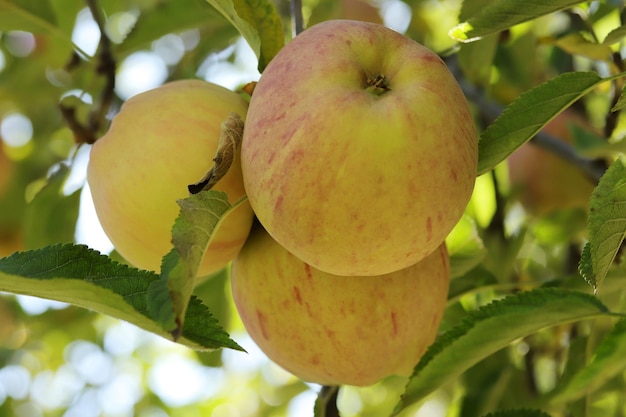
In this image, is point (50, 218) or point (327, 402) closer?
point (327, 402)

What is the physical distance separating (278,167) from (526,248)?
1.52 meters

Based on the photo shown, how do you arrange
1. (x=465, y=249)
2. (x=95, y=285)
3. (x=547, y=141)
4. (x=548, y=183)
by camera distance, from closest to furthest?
(x=95, y=285) < (x=465, y=249) < (x=547, y=141) < (x=548, y=183)

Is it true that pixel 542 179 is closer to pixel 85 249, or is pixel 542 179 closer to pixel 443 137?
pixel 443 137

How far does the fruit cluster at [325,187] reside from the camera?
35.5 inches

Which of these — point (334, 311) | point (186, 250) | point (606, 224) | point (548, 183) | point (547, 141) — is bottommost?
point (548, 183)

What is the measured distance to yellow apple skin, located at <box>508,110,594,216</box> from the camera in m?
2.16

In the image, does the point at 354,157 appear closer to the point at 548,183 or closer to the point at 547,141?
the point at 547,141

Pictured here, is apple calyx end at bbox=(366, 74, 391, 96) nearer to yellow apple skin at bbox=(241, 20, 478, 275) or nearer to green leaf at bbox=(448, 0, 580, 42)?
yellow apple skin at bbox=(241, 20, 478, 275)

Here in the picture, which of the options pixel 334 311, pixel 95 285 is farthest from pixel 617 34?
pixel 95 285

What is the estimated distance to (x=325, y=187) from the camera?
0.90m

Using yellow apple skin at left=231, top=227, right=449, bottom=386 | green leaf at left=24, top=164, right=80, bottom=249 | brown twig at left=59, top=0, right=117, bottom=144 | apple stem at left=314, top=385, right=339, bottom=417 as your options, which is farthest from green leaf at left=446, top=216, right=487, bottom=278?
green leaf at left=24, top=164, right=80, bottom=249

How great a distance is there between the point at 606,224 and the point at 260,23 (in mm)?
589

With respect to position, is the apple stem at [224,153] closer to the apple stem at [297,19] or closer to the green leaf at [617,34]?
the apple stem at [297,19]

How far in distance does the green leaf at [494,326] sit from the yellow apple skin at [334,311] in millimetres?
101
